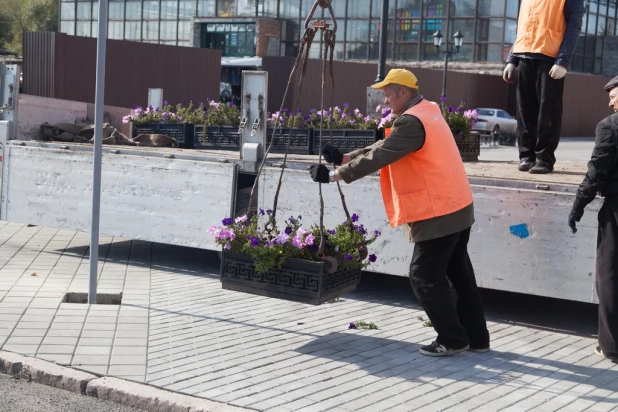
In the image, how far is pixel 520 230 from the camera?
7.01 meters

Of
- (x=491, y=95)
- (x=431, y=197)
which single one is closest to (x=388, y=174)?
(x=431, y=197)

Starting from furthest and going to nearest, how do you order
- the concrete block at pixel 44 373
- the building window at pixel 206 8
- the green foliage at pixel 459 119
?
the building window at pixel 206 8 → the green foliage at pixel 459 119 → the concrete block at pixel 44 373

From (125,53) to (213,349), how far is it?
71.6ft

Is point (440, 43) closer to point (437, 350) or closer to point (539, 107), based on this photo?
point (539, 107)

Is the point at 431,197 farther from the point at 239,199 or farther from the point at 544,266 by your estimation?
the point at 239,199

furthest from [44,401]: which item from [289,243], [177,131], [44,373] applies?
[177,131]

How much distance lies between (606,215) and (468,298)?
1.06 meters

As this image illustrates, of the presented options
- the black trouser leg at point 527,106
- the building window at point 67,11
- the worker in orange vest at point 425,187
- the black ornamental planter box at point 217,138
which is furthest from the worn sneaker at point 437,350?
the building window at point 67,11

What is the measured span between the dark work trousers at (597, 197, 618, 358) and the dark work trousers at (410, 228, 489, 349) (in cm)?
79

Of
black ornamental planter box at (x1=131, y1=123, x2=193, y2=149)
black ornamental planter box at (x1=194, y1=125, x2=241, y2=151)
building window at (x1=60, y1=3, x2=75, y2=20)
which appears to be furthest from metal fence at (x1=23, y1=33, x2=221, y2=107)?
building window at (x1=60, y1=3, x2=75, y2=20)

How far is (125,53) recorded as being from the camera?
2692 cm

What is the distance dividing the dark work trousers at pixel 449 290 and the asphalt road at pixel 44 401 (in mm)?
2029

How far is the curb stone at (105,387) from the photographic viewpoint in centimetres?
511

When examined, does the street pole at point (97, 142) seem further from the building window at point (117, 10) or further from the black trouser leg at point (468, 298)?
the building window at point (117, 10)
